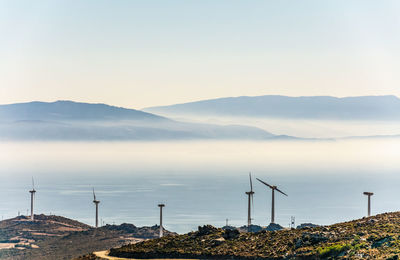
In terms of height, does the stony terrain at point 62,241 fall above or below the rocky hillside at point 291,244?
below

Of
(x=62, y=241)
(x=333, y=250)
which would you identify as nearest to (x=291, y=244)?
(x=333, y=250)

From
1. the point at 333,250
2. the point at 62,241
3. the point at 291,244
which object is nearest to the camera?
the point at 333,250

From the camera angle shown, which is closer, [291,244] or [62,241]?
[291,244]

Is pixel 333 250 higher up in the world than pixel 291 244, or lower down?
higher up

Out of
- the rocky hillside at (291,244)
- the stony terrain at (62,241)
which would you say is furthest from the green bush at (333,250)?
the stony terrain at (62,241)

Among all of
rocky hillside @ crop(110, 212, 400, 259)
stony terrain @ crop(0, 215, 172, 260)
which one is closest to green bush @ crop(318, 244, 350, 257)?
rocky hillside @ crop(110, 212, 400, 259)

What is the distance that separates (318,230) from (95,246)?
70.1 m

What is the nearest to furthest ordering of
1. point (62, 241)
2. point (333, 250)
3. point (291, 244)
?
point (333, 250)
point (291, 244)
point (62, 241)

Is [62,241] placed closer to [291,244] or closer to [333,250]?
[291,244]

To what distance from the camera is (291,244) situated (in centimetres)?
9638

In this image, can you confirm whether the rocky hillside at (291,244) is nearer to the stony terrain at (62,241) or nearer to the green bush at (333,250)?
the green bush at (333,250)

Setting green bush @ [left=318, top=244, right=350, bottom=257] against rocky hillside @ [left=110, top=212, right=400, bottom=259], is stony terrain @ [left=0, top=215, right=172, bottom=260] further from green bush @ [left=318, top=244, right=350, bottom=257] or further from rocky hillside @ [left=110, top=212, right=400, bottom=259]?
green bush @ [left=318, top=244, right=350, bottom=257]

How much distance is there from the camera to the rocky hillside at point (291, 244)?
8794 cm

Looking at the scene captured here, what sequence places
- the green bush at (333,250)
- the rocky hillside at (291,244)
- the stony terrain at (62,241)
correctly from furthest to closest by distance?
the stony terrain at (62,241), the rocky hillside at (291,244), the green bush at (333,250)
